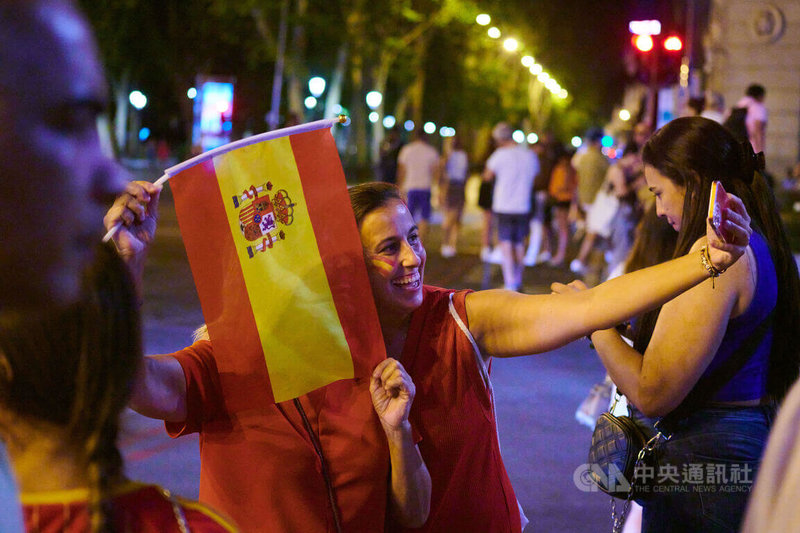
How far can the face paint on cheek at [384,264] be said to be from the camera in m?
2.85

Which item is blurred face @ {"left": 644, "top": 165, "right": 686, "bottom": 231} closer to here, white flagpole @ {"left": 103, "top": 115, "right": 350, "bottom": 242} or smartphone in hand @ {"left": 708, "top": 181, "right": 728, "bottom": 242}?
smartphone in hand @ {"left": 708, "top": 181, "right": 728, "bottom": 242}

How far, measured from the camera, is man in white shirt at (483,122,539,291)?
42.0ft

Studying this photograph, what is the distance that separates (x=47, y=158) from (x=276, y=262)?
72.0 inches

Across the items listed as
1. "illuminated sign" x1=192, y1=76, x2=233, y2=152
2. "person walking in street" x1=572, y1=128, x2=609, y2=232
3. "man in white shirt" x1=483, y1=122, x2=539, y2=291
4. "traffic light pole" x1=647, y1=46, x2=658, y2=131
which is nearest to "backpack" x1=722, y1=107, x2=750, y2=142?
"man in white shirt" x1=483, y1=122, x2=539, y2=291

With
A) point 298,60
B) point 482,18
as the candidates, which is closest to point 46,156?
point 298,60

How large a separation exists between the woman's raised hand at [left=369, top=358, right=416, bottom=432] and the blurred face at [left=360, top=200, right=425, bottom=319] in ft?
0.81

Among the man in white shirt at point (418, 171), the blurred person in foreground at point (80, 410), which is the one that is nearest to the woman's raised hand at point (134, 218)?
the blurred person in foreground at point (80, 410)

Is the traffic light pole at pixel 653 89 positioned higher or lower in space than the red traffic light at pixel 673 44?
lower

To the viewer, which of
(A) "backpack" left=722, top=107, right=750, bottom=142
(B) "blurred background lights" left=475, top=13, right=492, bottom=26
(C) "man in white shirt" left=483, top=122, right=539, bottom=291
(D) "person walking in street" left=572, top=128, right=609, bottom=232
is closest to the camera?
(A) "backpack" left=722, top=107, right=750, bottom=142

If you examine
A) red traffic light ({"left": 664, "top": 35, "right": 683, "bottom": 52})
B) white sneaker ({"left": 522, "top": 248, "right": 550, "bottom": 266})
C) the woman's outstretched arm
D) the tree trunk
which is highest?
the tree trunk

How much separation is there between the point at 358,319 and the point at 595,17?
5777 cm

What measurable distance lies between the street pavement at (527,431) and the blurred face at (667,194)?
5.95 feet

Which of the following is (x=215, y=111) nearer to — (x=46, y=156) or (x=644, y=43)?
(x=644, y=43)

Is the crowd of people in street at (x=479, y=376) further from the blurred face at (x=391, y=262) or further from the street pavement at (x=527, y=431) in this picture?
the street pavement at (x=527, y=431)
